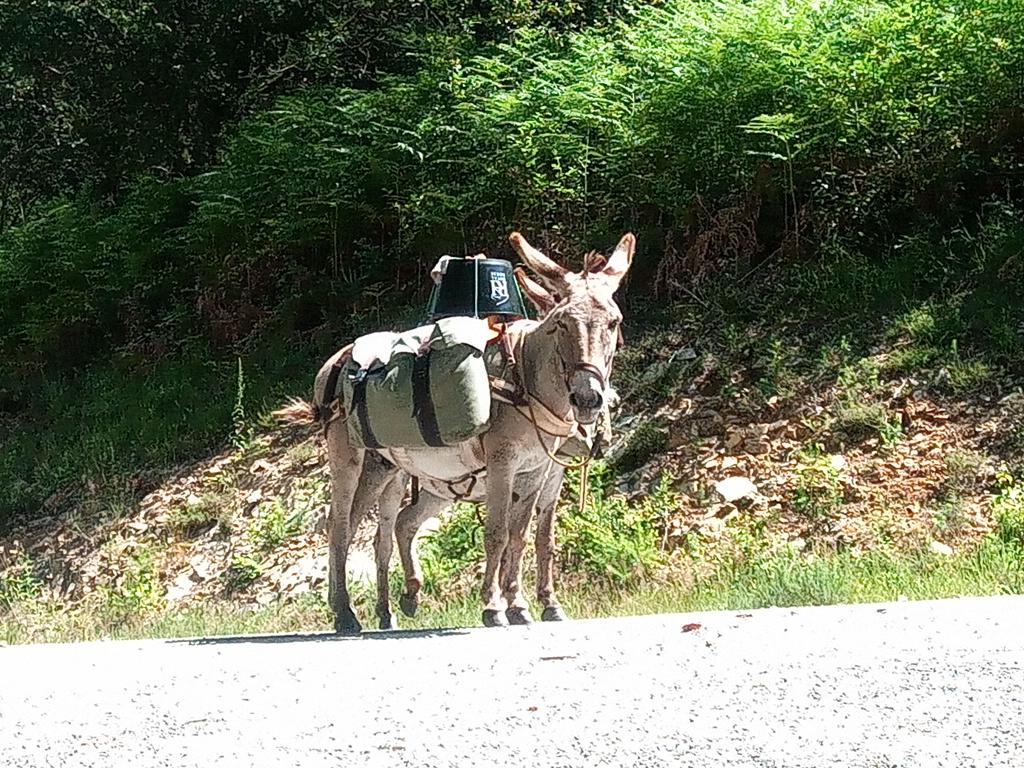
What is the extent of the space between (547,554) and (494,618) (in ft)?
2.91

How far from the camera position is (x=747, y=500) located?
1358cm

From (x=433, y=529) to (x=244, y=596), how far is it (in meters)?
2.52

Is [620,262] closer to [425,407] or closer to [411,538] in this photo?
[425,407]

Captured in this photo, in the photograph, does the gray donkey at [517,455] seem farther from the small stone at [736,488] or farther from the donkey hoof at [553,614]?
the small stone at [736,488]

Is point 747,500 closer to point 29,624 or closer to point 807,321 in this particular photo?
point 807,321

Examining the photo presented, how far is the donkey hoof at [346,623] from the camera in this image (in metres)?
9.85

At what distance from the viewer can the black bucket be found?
9.53 m

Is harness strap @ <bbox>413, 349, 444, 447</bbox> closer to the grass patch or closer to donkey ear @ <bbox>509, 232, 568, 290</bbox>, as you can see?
donkey ear @ <bbox>509, 232, 568, 290</bbox>

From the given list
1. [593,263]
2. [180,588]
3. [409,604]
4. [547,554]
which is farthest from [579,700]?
[180,588]

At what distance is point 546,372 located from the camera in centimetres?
884

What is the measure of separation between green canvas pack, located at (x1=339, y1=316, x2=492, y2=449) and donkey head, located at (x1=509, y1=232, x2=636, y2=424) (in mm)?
527

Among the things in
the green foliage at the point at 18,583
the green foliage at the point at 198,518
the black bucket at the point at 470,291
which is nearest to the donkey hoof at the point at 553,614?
the black bucket at the point at 470,291

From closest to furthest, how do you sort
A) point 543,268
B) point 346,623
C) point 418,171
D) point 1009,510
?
point 543,268 → point 346,623 → point 1009,510 → point 418,171

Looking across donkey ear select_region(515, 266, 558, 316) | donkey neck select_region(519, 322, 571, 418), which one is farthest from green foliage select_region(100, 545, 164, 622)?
donkey ear select_region(515, 266, 558, 316)
